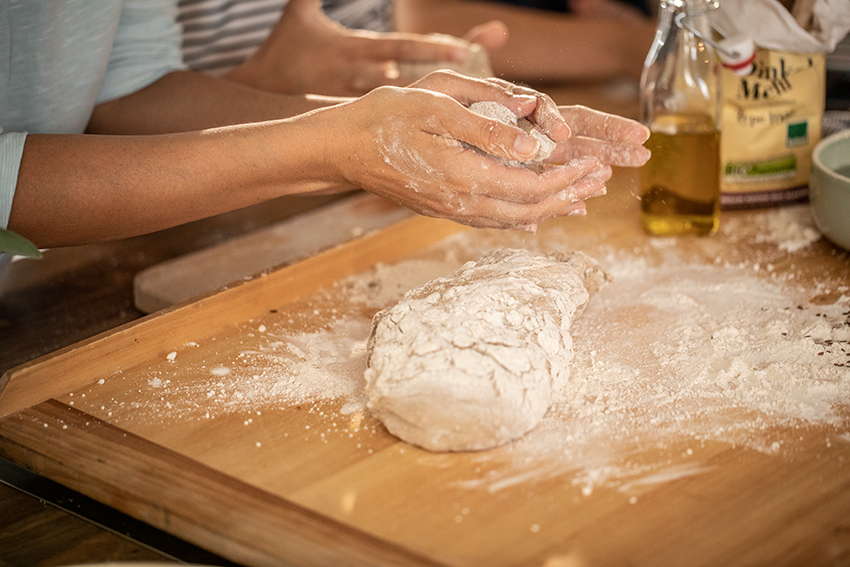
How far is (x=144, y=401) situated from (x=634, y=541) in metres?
0.60

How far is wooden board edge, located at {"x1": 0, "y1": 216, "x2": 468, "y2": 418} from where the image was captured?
0.92 m

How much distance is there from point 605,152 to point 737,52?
35cm

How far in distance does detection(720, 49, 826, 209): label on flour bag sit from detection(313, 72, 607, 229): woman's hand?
475mm

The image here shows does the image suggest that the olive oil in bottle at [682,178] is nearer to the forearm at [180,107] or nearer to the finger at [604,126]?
the finger at [604,126]

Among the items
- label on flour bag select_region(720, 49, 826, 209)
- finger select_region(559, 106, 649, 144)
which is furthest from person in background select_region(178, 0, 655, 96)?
label on flour bag select_region(720, 49, 826, 209)

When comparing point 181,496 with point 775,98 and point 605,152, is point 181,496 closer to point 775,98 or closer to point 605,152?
point 605,152

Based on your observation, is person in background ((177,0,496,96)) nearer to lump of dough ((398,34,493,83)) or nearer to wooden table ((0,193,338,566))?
lump of dough ((398,34,493,83))

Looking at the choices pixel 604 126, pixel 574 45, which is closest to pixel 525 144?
pixel 604 126

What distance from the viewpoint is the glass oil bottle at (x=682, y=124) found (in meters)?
1.25

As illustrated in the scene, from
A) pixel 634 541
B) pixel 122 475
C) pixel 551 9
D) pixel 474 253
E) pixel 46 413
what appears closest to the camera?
pixel 634 541

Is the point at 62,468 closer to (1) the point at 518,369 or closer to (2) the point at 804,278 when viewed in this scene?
(1) the point at 518,369

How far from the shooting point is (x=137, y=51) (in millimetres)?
1412

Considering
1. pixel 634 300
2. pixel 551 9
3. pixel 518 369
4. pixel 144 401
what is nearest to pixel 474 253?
pixel 634 300

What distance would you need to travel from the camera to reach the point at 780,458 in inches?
30.0
